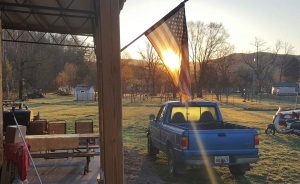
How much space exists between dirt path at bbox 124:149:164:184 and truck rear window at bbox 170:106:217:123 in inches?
66.0

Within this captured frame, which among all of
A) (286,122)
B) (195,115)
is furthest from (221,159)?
(286,122)

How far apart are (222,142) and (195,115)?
2326 millimetres

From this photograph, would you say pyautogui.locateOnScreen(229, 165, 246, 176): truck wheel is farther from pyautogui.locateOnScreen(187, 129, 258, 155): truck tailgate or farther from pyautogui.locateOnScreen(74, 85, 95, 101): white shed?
pyautogui.locateOnScreen(74, 85, 95, 101): white shed

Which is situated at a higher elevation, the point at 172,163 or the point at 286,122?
the point at 286,122

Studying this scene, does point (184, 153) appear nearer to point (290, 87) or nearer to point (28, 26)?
point (28, 26)

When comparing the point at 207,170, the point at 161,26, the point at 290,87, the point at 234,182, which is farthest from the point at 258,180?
the point at 290,87

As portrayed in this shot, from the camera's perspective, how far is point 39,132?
532 inches

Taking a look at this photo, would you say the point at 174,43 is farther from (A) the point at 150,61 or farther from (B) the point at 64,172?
(A) the point at 150,61

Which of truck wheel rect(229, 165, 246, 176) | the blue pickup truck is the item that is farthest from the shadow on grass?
the blue pickup truck

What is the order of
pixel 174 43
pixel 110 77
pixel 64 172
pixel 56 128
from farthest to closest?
pixel 56 128 → pixel 64 172 → pixel 174 43 → pixel 110 77

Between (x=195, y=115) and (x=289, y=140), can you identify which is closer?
(x=195, y=115)

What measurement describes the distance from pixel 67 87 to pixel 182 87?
3330 inches

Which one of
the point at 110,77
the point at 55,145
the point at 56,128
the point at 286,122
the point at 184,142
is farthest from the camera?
the point at 286,122

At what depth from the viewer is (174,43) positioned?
24.0 ft
